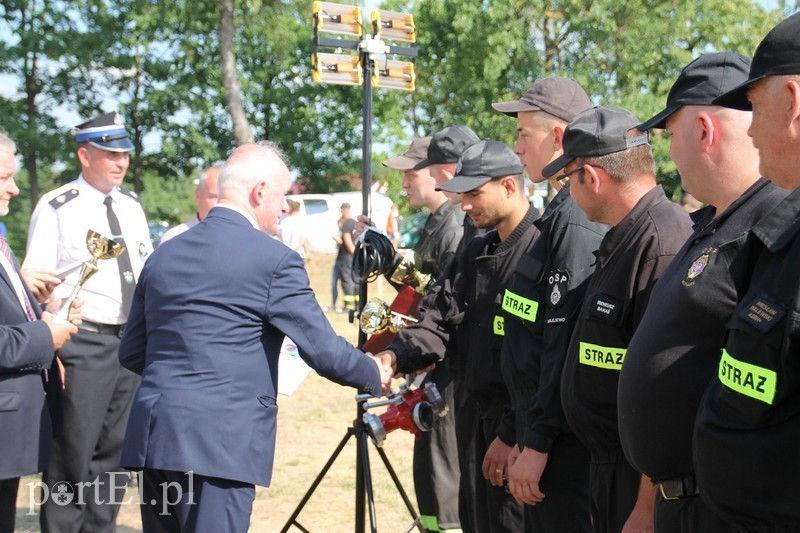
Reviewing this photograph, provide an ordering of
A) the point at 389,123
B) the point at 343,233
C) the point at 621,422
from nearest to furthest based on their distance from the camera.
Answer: the point at 621,422 < the point at 343,233 < the point at 389,123

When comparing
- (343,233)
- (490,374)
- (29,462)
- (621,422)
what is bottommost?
(343,233)

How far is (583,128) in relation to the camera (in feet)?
10.2

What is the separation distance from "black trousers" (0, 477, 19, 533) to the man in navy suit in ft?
2.77

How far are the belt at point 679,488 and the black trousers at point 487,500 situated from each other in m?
1.53

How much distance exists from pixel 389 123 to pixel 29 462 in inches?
1119

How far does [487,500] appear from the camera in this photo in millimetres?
3887

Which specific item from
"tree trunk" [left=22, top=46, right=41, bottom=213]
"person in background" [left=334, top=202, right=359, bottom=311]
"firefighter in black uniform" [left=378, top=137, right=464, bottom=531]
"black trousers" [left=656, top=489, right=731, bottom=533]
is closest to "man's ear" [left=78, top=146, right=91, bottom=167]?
"firefighter in black uniform" [left=378, top=137, right=464, bottom=531]

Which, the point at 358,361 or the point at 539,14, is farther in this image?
the point at 539,14

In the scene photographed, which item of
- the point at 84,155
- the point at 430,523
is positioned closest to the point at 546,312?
the point at 430,523

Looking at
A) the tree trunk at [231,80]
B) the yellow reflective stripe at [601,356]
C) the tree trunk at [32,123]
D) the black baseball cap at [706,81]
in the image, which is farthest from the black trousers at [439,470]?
the tree trunk at [32,123]

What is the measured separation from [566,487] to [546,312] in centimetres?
66

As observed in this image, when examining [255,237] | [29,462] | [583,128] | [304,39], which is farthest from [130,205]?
[304,39]

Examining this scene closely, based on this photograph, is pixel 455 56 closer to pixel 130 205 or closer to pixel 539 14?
pixel 539 14

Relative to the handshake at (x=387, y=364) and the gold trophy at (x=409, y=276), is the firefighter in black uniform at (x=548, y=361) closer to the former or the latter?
the handshake at (x=387, y=364)
